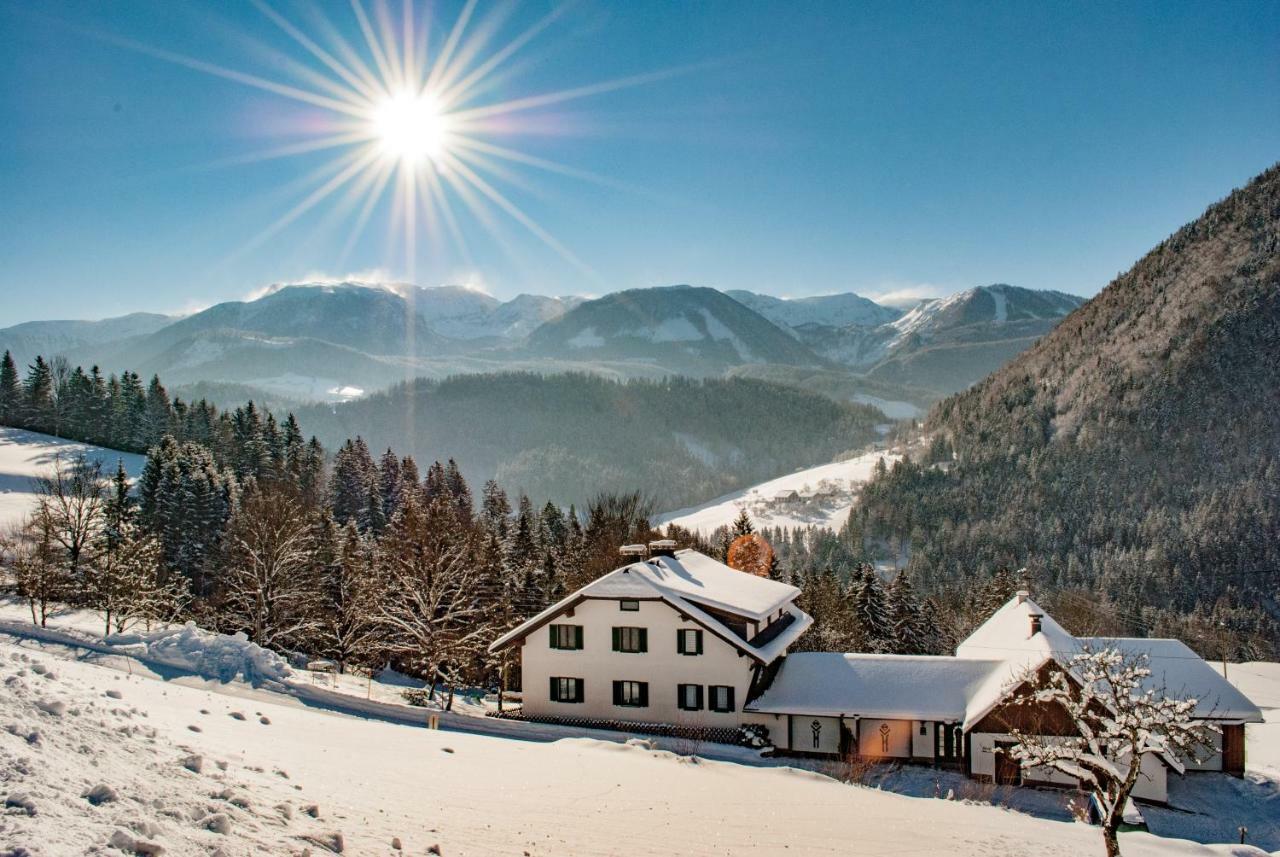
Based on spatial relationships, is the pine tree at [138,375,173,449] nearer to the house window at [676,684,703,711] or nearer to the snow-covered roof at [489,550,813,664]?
the snow-covered roof at [489,550,813,664]

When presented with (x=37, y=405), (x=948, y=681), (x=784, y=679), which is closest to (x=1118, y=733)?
(x=948, y=681)

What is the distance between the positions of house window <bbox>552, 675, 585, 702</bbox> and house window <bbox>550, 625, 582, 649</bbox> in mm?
1501

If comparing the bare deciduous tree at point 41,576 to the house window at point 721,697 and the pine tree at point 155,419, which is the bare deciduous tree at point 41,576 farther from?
the pine tree at point 155,419

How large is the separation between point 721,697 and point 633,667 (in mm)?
4257

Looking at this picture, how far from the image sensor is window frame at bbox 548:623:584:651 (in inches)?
1441

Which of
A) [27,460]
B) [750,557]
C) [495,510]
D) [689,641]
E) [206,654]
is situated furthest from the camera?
[495,510]

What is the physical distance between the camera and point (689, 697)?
114 feet

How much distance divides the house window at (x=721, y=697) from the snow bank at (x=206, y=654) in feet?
57.7

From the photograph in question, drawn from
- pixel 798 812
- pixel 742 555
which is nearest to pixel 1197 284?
pixel 742 555

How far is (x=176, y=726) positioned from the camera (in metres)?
13.4

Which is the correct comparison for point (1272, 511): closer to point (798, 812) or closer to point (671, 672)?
point (671, 672)

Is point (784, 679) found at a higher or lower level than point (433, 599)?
lower

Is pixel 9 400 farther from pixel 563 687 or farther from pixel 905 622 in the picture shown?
pixel 905 622

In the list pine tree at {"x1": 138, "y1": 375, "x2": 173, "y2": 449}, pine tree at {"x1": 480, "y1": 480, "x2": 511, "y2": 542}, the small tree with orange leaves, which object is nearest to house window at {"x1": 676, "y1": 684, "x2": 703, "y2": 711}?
the small tree with orange leaves
